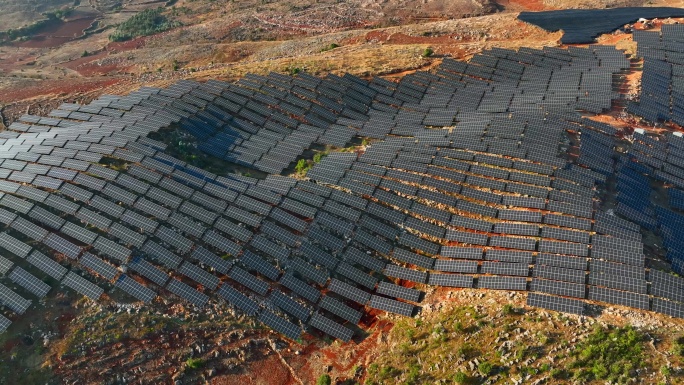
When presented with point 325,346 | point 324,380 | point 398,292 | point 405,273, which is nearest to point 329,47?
point 405,273

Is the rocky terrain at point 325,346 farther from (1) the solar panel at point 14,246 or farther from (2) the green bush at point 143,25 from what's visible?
(2) the green bush at point 143,25

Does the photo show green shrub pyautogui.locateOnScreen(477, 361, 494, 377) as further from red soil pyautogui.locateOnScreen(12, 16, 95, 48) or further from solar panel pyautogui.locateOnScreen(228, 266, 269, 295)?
red soil pyautogui.locateOnScreen(12, 16, 95, 48)

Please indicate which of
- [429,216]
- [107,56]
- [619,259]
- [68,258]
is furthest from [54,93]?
[619,259]

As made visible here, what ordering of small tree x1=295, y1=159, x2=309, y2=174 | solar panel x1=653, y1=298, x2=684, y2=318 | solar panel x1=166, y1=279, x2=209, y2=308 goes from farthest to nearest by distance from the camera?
small tree x1=295, y1=159, x2=309, y2=174
solar panel x1=166, y1=279, x2=209, y2=308
solar panel x1=653, y1=298, x2=684, y2=318

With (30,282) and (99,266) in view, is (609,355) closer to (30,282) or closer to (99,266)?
(99,266)

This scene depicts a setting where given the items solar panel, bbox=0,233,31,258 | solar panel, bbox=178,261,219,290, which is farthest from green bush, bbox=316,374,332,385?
solar panel, bbox=0,233,31,258

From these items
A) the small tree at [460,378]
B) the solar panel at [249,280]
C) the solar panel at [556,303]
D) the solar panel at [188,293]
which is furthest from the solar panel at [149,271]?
the solar panel at [556,303]
